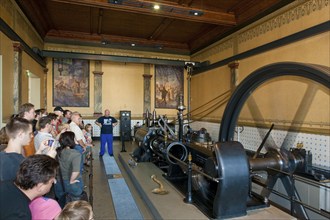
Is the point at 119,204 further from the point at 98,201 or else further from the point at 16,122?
the point at 16,122

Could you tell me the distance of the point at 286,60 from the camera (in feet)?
17.1

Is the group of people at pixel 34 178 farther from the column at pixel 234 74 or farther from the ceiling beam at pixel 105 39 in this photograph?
the ceiling beam at pixel 105 39

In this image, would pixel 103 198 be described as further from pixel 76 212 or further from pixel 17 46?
pixel 17 46

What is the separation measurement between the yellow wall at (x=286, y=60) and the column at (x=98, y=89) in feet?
16.4

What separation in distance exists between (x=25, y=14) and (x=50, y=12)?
3.08 feet

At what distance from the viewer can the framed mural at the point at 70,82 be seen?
898 cm

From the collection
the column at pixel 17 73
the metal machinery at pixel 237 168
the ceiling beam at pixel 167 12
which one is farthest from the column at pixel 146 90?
the metal machinery at pixel 237 168

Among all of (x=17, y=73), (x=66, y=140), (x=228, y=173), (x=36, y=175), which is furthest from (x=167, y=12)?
(x=36, y=175)

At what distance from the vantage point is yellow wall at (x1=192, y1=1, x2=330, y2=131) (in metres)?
4.40

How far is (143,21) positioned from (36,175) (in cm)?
722

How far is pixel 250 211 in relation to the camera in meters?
2.32

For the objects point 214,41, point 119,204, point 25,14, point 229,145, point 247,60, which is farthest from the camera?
point 214,41

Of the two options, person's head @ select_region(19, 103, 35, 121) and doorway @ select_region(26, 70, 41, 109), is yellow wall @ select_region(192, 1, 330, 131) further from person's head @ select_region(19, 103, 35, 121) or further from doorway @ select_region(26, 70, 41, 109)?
doorway @ select_region(26, 70, 41, 109)

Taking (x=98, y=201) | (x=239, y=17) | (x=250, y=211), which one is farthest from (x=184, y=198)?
(x=239, y=17)
